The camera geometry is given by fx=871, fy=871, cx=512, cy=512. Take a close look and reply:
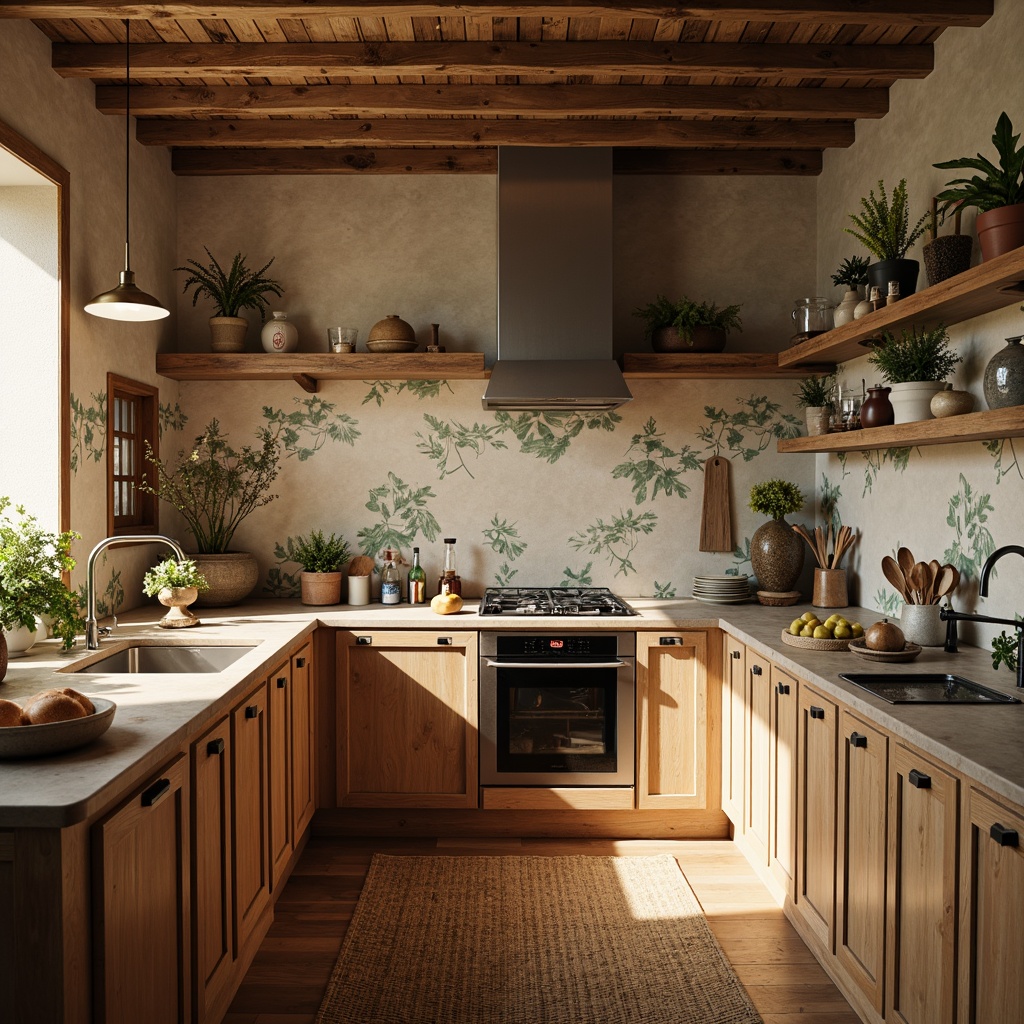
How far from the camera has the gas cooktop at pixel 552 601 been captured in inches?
139

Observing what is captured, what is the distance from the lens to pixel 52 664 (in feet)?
8.13

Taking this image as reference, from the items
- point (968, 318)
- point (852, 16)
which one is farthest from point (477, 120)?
point (968, 318)

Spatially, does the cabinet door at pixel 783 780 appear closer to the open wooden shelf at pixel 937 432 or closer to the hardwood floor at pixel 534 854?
the hardwood floor at pixel 534 854

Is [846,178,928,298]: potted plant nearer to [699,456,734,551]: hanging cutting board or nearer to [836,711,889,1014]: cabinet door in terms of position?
[699,456,734,551]: hanging cutting board

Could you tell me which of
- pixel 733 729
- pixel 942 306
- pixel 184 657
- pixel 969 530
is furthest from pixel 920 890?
pixel 184 657

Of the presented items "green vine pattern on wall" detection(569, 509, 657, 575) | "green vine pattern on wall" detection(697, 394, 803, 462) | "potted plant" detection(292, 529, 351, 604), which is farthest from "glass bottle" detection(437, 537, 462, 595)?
"green vine pattern on wall" detection(697, 394, 803, 462)

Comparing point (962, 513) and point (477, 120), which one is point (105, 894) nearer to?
point (962, 513)

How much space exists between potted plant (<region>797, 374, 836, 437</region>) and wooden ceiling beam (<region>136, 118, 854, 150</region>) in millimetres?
1008

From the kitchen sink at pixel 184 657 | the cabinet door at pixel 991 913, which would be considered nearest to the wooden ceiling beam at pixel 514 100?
the kitchen sink at pixel 184 657

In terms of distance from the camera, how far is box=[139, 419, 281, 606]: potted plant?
3.96m

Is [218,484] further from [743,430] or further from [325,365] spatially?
[743,430]

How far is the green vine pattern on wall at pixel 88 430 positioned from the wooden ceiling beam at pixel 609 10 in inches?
48.4

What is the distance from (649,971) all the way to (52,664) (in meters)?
1.95

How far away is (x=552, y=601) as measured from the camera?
3.73 metres
